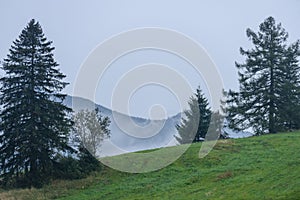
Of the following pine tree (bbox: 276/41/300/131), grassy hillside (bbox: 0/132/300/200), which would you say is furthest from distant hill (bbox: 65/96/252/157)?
pine tree (bbox: 276/41/300/131)

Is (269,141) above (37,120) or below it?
below

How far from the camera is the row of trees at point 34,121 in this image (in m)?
26.7

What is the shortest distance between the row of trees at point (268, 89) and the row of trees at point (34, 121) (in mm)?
20269

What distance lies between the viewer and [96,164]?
28859mm

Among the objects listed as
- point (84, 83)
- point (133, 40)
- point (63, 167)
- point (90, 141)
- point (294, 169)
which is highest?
point (133, 40)

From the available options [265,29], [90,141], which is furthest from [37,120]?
[265,29]

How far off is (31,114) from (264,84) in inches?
981

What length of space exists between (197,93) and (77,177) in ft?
92.8

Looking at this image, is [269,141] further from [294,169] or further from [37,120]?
[37,120]

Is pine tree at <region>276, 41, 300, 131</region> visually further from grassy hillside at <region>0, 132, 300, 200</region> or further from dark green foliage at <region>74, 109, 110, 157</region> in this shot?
dark green foliage at <region>74, 109, 110, 157</region>

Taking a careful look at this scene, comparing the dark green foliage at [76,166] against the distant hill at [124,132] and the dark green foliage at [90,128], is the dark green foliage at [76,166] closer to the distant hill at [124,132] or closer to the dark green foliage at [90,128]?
the distant hill at [124,132]

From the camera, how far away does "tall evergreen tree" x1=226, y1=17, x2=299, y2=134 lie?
42.0 m

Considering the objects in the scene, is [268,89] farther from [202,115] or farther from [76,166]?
[76,166]

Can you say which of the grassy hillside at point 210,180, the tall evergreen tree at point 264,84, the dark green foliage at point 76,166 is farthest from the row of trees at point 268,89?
the dark green foliage at point 76,166
